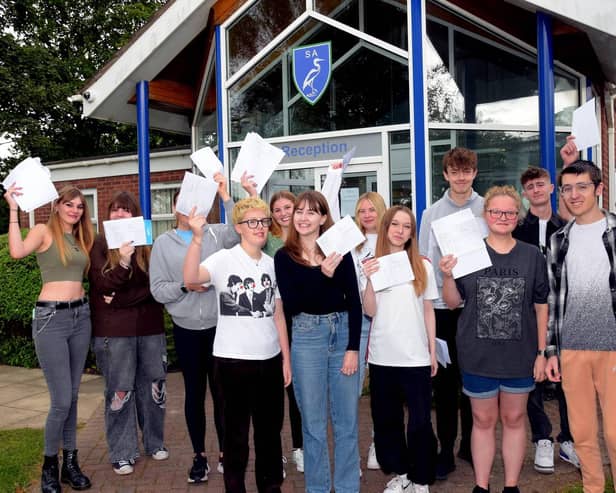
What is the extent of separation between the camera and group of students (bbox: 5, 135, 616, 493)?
330 centimetres

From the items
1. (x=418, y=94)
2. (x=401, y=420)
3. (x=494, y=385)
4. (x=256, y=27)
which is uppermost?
(x=256, y=27)

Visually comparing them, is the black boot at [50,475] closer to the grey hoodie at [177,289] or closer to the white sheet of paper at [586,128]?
the grey hoodie at [177,289]

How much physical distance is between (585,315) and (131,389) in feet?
9.91

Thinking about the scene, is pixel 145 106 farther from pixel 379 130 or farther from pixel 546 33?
pixel 546 33

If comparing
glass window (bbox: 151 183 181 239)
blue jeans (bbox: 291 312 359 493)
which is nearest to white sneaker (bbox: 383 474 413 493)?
blue jeans (bbox: 291 312 359 493)

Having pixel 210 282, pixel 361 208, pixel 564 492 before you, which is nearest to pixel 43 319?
pixel 210 282

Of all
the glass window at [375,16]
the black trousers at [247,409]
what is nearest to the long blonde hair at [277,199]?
the black trousers at [247,409]

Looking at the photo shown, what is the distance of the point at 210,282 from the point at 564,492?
8.36ft

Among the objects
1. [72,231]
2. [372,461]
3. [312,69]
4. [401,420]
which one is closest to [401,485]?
[401,420]

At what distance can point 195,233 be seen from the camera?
3.35 metres

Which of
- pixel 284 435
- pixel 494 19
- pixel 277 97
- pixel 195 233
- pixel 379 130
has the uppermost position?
pixel 494 19

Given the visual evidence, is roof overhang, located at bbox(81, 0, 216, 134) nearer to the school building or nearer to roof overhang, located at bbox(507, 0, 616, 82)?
the school building

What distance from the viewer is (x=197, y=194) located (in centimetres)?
363

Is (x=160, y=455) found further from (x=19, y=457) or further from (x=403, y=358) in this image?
(x=403, y=358)
